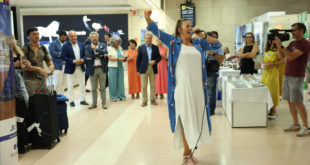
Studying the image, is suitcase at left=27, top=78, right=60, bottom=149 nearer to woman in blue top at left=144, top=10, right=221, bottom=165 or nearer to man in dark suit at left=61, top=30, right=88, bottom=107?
woman in blue top at left=144, top=10, right=221, bottom=165

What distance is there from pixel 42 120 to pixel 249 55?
385 cm

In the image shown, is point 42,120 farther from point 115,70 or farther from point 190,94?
point 115,70

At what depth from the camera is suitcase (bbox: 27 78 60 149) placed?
13.8 feet

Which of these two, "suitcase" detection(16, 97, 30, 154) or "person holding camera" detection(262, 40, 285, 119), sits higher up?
"person holding camera" detection(262, 40, 285, 119)

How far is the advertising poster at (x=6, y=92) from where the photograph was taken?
8.00ft

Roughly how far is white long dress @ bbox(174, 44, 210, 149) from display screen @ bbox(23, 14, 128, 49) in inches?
478

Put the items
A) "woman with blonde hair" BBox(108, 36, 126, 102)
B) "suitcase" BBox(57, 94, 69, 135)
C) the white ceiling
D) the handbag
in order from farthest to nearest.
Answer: the white ceiling → "woman with blonde hair" BBox(108, 36, 126, 102) → the handbag → "suitcase" BBox(57, 94, 69, 135)

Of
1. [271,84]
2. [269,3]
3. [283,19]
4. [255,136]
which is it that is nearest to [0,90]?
[255,136]

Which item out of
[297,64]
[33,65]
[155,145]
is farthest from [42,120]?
[297,64]

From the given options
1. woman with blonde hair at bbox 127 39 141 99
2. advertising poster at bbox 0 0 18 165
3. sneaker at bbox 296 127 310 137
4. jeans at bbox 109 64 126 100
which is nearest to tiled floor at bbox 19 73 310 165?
sneaker at bbox 296 127 310 137

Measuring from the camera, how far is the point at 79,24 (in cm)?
1527

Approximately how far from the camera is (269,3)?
13.3m

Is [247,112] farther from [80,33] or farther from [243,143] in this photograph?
[80,33]

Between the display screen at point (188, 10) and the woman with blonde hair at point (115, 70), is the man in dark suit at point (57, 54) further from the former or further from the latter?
the display screen at point (188, 10)
